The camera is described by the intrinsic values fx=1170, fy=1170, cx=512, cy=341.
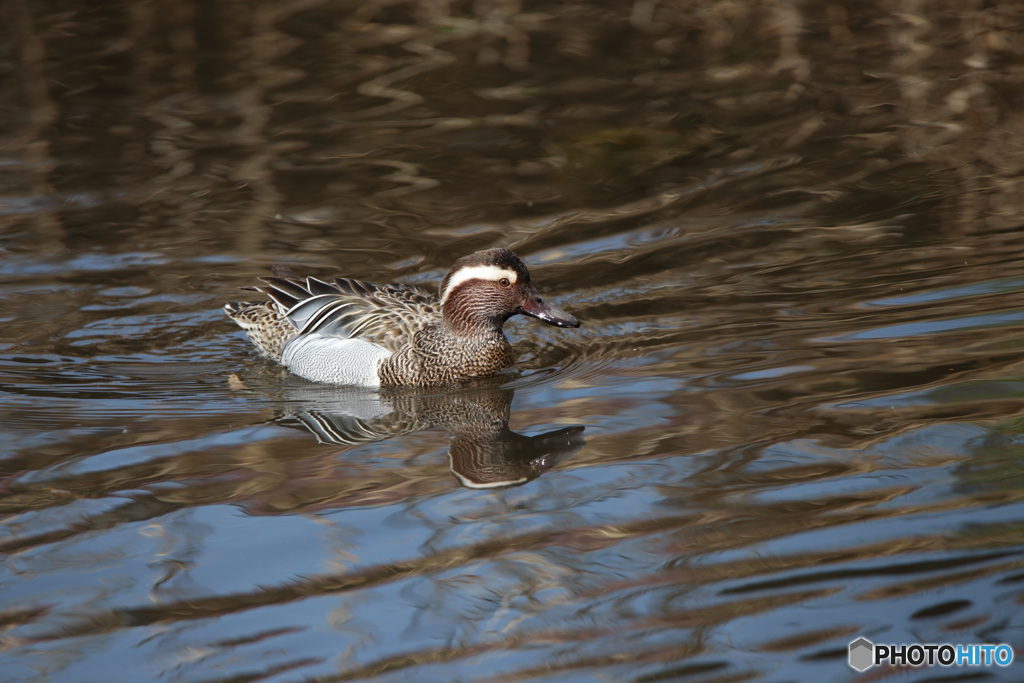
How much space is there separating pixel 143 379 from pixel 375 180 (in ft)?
→ 12.7

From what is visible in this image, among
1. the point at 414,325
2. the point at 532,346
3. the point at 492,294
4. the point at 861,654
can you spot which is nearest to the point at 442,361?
the point at 414,325

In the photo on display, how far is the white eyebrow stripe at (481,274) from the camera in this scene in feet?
24.6

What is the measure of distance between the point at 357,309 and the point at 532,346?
1.26 metres

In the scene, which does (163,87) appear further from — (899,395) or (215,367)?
(899,395)

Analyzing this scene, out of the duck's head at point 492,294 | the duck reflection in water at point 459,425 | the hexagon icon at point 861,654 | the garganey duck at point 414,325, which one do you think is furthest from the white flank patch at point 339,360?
the hexagon icon at point 861,654

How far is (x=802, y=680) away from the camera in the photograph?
4086mm

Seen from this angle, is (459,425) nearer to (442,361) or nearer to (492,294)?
(442,361)

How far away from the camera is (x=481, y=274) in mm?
7562

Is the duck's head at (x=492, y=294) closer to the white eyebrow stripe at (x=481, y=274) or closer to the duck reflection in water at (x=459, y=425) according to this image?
the white eyebrow stripe at (x=481, y=274)

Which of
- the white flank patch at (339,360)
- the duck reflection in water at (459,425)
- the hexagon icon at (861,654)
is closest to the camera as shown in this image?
the hexagon icon at (861,654)

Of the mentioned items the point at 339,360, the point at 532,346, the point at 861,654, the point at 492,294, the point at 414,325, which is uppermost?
the point at 861,654

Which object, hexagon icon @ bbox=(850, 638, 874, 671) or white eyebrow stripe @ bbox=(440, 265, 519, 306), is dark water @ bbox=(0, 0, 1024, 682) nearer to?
hexagon icon @ bbox=(850, 638, 874, 671)

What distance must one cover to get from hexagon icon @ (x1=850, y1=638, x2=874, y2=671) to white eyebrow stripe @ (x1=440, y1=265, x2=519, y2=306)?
3.81 m

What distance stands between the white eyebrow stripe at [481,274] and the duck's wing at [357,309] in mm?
347
